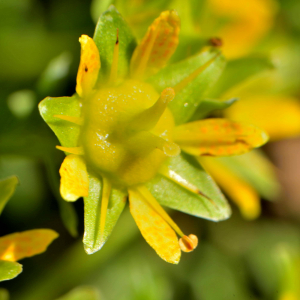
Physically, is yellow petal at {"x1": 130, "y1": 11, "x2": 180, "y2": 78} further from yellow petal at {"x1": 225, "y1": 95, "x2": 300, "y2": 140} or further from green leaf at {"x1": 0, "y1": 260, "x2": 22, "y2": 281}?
yellow petal at {"x1": 225, "y1": 95, "x2": 300, "y2": 140}

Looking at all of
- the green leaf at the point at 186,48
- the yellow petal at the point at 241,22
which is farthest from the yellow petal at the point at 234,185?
the green leaf at the point at 186,48

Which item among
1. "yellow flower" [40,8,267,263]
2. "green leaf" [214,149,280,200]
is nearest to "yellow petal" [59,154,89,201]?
"yellow flower" [40,8,267,263]

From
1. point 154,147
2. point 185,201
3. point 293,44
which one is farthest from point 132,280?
point 293,44

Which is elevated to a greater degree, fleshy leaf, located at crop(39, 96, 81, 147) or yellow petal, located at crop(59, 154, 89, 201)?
fleshy leaf, located at crop(39, 96, 81, 147)

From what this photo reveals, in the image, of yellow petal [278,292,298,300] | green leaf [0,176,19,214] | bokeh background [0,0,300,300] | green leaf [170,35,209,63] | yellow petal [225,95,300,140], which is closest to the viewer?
green leaf [0,176,19,214]

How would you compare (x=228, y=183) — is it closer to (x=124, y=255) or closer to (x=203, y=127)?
(x=124, y=255)

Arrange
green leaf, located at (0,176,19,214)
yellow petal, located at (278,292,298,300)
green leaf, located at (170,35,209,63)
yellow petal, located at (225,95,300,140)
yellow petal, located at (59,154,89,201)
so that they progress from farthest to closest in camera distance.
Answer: yellow petal, located at (225,95,300,140) → yellow petal, located at (278,292,298,300) → green leaf, located at (170,35,209,63) → green leaf, located at (0,176,19,214) → yellow petal, located at (59,154,89,201)

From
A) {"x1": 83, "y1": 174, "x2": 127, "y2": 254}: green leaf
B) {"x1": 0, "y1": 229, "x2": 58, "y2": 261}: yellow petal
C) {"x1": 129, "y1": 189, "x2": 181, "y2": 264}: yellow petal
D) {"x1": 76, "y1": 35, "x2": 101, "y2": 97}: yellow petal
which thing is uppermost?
{"x1": 76, "y1": 35, "x2": 101, "y2": 97}: yellow petal
